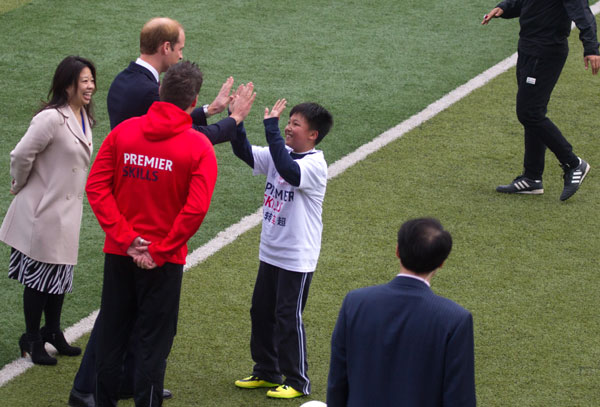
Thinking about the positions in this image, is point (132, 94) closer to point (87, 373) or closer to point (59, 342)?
point (87, 373)

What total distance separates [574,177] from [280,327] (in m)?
3.97

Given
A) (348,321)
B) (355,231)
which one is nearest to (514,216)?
(355,231)

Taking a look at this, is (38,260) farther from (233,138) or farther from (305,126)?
(305,126)

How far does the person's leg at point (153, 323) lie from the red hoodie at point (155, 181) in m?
0.10

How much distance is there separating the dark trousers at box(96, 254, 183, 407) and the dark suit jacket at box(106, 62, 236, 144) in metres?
0.72

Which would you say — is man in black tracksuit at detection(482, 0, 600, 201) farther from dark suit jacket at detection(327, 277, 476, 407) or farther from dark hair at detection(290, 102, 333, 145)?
dark suit jacket at detection(327, 277, 476, 407)

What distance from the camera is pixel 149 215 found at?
4.16m

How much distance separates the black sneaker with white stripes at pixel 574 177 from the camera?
785cm

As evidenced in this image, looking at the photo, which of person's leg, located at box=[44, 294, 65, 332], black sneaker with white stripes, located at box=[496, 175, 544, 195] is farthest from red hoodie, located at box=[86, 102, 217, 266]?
black sneaker with white stripes, located at box=[496, 175, 544, 195]

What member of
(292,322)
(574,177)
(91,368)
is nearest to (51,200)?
(91,368)

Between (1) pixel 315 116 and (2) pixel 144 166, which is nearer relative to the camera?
(2) pixel 144 166

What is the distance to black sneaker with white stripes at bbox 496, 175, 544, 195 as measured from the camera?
8094 millimetres

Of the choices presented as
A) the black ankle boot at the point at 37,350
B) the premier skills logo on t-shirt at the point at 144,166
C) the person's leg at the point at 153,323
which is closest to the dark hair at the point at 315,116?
the premier skills logo on t-shirt at the point at 144,166

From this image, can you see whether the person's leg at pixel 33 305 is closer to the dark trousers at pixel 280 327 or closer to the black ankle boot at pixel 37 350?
the black ankle boot at pixel 37 350
